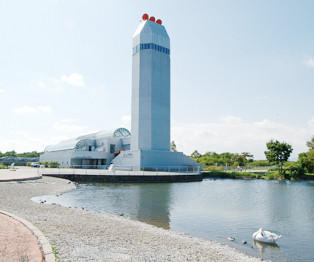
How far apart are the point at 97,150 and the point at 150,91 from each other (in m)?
22.1

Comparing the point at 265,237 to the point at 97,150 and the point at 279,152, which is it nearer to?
the point at 279,152

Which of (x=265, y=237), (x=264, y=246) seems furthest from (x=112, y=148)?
(x=264, y=246)

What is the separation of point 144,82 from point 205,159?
4063 cm

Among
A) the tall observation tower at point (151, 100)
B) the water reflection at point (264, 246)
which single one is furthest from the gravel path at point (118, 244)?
the tall observation tower at point (151, 100)

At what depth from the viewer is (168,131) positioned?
193 ft

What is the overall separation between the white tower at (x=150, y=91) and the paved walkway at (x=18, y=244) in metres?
47.7

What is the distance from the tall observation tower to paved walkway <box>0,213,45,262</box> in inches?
1818

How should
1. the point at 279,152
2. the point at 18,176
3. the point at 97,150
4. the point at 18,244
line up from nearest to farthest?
the point at 18,244
the point at 18,176
the point at 279,152
the point at 97,150

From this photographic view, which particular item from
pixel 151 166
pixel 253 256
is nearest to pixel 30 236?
pixel 253 256

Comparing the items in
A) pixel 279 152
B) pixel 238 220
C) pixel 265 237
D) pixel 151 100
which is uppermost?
pixel 151 100

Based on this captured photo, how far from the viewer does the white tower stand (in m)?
56.5

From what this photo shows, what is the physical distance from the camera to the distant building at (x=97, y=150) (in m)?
64.8

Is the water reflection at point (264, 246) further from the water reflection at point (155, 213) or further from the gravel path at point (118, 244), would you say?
the water reflection at point (155, 213)

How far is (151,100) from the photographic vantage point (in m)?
56.4
